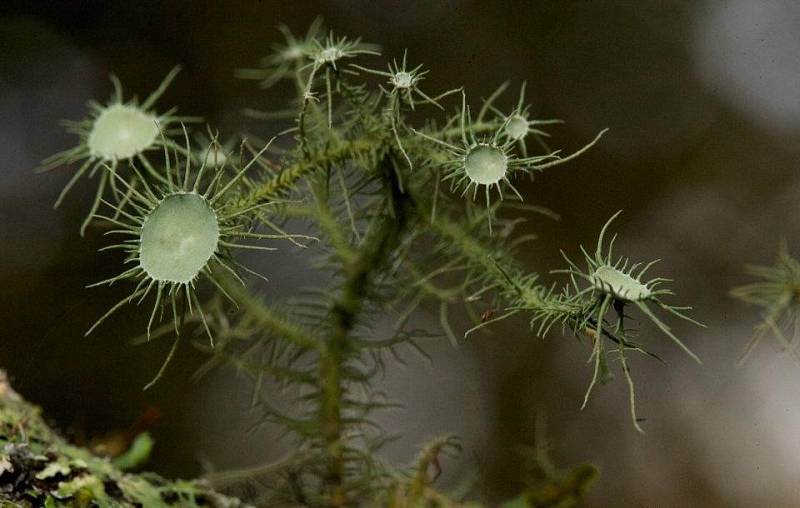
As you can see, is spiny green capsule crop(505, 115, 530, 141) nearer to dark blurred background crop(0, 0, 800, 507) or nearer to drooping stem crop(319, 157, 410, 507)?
drooping stem crop(319, 157, 410, 507)

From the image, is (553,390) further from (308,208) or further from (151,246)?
(151,246)

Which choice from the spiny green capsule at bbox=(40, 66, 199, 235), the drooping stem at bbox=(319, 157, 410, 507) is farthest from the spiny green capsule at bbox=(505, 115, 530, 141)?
the spiny green capsule at bbox=(40, 66, 199, 235)

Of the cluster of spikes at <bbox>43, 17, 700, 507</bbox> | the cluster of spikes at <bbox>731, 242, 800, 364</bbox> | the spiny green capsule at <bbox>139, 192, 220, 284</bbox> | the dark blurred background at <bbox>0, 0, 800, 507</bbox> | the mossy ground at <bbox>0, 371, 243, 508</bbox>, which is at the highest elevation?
the dark blurred background at <bbox>0, 0, 800, 507</bbox>

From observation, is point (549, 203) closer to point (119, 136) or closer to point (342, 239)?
point (342, 239)

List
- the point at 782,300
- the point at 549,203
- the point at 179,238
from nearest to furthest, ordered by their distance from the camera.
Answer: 1. the point at 179,238
2. the point at 782,300
3. the point at 549,203

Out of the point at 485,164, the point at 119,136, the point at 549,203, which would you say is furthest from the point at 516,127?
the point at 549,203

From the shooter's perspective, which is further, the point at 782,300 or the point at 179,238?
the point at 782,300

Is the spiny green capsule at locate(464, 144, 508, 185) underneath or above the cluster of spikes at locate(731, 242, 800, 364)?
underneath

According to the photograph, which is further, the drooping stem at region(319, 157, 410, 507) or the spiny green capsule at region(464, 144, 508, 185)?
the drooping stem at region(319, 157, 410, 507)
